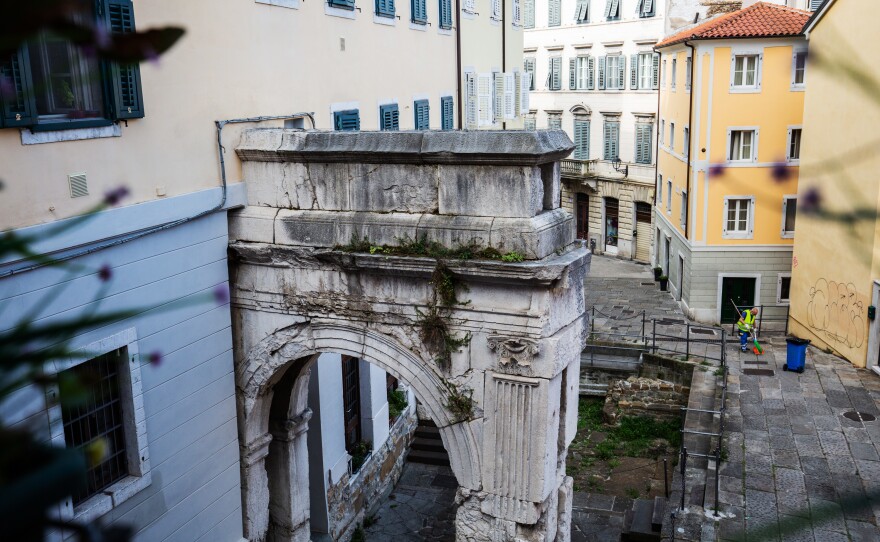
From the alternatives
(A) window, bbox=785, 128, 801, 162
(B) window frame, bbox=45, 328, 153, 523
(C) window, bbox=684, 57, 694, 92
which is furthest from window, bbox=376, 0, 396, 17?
(A) window, bbox=785, 128, 801, 162

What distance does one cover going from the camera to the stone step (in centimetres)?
1928

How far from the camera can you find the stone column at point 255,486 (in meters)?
10.6

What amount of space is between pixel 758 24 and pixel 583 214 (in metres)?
16.8

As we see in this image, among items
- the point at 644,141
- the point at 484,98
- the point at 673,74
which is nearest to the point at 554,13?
the point at 644,141

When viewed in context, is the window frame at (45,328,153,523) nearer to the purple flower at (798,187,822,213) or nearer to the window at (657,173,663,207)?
the purple flower at (798,187,822,213)

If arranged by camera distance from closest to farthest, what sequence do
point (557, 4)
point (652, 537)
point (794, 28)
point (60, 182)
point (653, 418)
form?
point (60, 182), point (652, 537), point (653, 418), point (794, 28), point (557, 4)

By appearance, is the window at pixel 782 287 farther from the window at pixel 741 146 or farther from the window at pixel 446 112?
the window at pixel 446 112

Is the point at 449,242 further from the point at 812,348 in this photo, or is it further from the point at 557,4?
the point at 557,4

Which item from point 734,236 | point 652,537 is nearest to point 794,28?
point 734,236

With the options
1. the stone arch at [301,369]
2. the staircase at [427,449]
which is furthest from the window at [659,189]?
the stone arch at [301,369]

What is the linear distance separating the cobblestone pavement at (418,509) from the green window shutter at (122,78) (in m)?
9.49

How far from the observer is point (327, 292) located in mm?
9695

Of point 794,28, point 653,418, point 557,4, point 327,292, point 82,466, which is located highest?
point 557,4

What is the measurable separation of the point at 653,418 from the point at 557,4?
27001 millimetres
